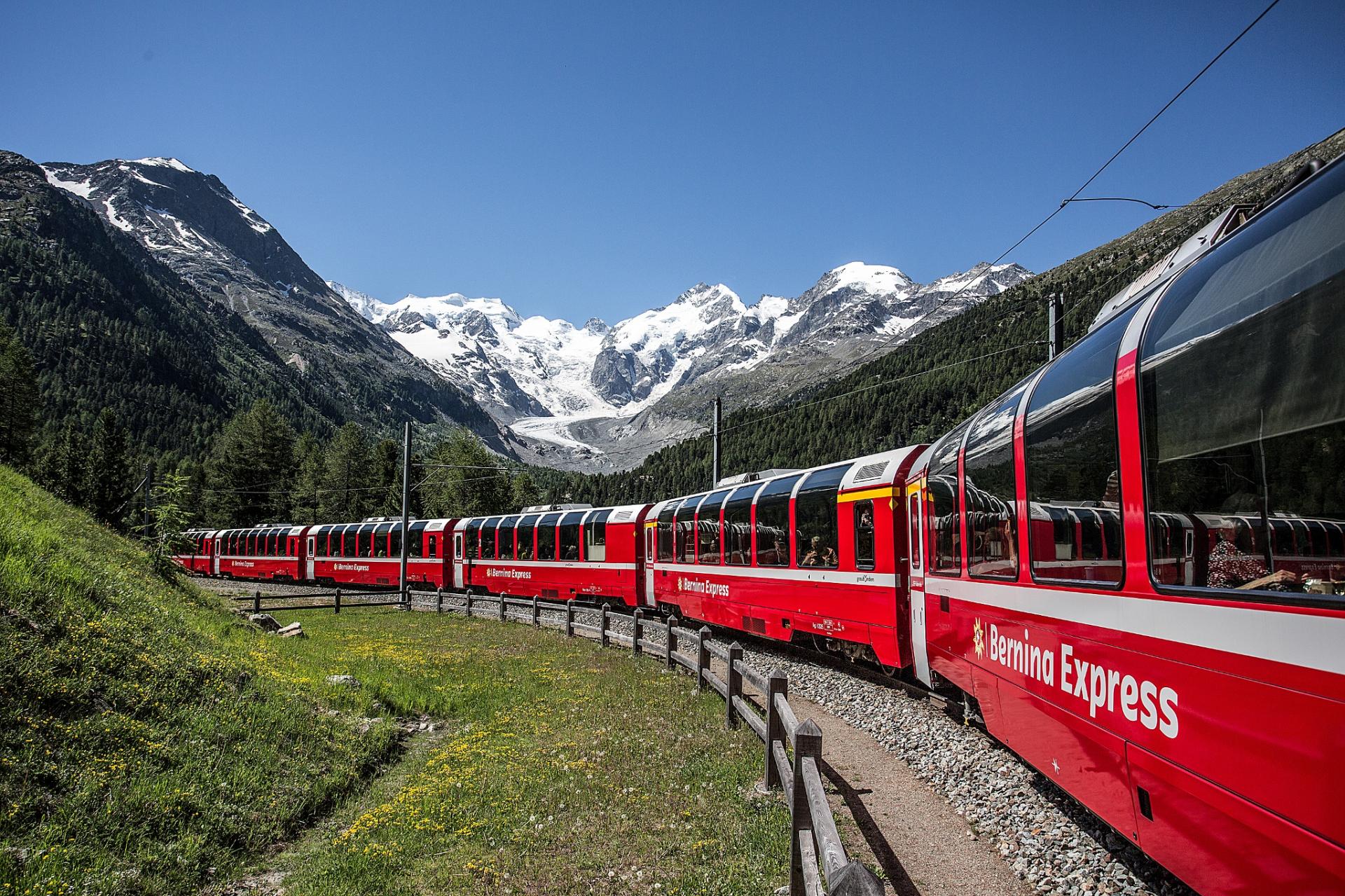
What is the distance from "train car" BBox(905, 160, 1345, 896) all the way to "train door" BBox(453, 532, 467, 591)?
1277 inches

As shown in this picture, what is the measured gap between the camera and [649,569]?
80.2 feet

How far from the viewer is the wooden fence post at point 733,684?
9.61 m

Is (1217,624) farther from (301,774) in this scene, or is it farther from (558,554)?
(558,554)

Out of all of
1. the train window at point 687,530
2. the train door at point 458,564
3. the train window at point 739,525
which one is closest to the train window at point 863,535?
the train window at point 739,525

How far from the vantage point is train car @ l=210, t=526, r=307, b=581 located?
1801 inches

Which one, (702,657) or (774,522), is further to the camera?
(774,522)

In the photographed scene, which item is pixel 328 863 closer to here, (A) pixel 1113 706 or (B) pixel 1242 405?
(A) pixel 1113 706

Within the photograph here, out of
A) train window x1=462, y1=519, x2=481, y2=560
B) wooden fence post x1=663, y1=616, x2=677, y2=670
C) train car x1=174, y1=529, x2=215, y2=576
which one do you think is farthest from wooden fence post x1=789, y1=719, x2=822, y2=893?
train car x1=174, y1=529, x2=215, y2=576

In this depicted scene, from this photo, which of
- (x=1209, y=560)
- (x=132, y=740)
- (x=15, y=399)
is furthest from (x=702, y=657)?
(x=15, y=399)

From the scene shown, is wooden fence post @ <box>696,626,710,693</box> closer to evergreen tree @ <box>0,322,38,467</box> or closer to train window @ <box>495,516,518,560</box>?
train window @ <box>495,516,518,560</box>

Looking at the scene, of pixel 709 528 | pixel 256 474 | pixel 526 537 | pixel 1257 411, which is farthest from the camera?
pixel 256 474

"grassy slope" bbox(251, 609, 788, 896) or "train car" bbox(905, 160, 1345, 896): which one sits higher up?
"train car" bbox(905, 160, 1345, 896)

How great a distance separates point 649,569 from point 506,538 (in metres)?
10.0

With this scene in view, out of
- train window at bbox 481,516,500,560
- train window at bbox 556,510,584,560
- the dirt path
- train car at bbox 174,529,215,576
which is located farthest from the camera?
train car at bbox 174,529,215,576
